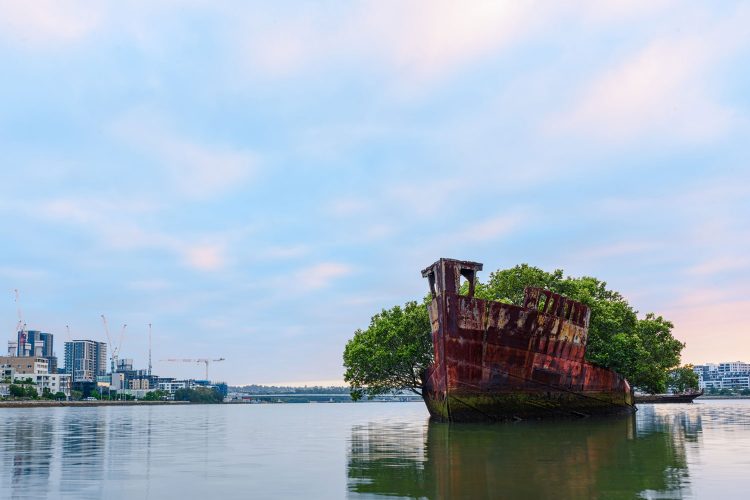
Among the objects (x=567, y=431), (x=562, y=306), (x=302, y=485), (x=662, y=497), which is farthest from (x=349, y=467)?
(x=562, y=306)

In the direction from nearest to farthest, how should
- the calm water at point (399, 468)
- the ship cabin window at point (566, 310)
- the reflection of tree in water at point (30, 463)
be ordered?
the calm water at point (399, 468), the reflection of tree in water at point (30, 463), the ship cabin window at point (566, 310)

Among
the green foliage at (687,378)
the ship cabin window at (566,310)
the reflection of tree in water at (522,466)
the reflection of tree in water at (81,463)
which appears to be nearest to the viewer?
the reflection of tree in water at (522,466)

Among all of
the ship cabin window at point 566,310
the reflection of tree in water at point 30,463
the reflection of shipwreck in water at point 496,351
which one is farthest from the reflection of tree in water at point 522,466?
the ship cabin window at point 566,310

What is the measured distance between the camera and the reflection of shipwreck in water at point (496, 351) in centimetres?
4362

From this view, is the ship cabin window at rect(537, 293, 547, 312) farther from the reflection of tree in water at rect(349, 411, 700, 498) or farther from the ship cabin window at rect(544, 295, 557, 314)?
the reflection of tree in water at rect(349, 411, 700, 498)

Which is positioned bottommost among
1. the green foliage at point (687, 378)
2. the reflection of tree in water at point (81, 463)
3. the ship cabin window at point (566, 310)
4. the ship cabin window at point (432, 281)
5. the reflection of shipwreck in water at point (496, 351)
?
the green foliage at point (687, 378)

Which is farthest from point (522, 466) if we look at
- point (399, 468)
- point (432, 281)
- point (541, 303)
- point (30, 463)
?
point (541, 303)

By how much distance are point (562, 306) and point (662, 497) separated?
113ft

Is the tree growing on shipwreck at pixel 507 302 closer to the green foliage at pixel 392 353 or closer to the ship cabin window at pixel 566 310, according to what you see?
the green foliage at pixel 392 353

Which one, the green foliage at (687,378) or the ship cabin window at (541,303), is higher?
the ship cabin window at (541,303)

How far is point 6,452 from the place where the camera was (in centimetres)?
2972

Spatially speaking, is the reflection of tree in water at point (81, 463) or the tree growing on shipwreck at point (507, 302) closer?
the reflection of tree in water at point (81, 463)

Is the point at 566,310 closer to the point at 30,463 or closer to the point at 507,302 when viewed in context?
the point at 507,302

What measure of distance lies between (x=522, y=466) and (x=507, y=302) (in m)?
40.6
